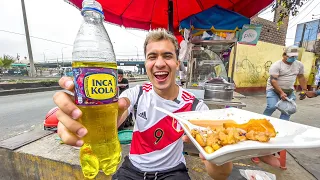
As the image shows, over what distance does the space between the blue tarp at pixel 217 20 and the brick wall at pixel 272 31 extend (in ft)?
28.1

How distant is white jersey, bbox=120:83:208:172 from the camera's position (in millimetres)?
1443

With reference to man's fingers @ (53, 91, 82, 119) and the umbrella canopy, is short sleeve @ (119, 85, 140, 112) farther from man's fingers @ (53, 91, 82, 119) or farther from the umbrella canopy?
the umbrella canopy

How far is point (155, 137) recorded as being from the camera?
1.48 m

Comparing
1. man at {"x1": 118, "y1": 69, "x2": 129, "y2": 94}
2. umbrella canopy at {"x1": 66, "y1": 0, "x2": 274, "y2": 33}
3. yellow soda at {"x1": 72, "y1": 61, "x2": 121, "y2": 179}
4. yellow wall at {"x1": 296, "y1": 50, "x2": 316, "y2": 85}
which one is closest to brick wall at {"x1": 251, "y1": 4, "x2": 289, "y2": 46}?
yellow wall at {"x1": 296, "y1": 50, "x2": 316, "y2": 85}

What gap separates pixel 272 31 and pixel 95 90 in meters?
14.3

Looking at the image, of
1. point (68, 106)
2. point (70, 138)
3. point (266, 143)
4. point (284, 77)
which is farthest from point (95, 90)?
point (284, 77)

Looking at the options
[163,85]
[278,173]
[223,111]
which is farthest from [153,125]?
[278,173]

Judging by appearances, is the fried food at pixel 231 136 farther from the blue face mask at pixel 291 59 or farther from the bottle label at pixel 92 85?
the blue face mask at pixel 291 59

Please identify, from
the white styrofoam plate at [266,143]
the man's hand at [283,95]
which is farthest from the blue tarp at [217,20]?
the white styrofoam plate at [266,143]

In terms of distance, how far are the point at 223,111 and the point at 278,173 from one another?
216 centimetres

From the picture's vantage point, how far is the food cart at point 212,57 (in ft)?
9.45

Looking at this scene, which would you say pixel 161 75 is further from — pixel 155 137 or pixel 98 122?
pixel 98 122

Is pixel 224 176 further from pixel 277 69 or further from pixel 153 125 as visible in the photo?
pixel 277 69

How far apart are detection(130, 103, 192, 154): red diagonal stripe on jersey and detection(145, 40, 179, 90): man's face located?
1.14ft
